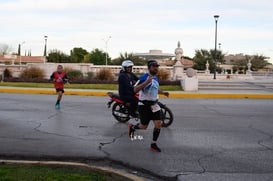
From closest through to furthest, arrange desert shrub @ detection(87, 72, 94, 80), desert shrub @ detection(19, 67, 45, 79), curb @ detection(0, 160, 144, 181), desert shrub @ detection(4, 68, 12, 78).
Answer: curb @ detection(0, 160, 144, 181) < desert shrub @ detection(87, 72, 94, 80) < desert shrub @ detection(19, 67, 45, 79) < desert shrub @ detection(4, 68, 12, 78)

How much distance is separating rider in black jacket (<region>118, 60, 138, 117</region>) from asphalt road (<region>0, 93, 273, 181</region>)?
2.29ft

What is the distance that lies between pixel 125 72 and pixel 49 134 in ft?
7.71

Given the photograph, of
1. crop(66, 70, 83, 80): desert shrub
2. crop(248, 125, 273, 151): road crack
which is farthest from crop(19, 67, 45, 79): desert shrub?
crop(248, 125, 273, 151): road crack

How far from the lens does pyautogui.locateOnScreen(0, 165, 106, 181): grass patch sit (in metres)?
4.46

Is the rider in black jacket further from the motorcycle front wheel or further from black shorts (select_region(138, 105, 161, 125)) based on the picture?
black shorts (select_region(138, 105, 161, 125))

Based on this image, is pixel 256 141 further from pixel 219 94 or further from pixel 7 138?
pixel 219 94

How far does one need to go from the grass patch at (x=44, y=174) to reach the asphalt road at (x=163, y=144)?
947 mm

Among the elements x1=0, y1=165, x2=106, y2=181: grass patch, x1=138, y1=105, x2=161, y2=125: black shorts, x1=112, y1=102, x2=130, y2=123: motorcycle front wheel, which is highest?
x1=138, y1=105, x2=161, y2=125: black shorts

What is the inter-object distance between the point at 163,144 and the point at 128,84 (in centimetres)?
216

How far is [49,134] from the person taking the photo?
8.14 metres

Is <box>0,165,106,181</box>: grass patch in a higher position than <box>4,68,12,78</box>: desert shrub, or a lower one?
lower

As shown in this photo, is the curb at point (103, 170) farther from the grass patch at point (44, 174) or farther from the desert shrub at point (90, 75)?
the desert shrub at point (90, 75)

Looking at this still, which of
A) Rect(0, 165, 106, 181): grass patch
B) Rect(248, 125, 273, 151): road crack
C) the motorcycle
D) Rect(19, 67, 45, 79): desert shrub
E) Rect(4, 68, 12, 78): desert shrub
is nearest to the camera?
Rect(0, 165, 106, 181): grass patch

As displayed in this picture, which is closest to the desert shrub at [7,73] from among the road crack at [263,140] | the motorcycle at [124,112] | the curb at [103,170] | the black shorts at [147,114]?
the motorcycle at [124,112]
